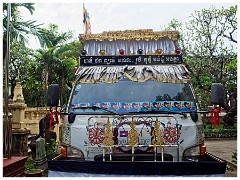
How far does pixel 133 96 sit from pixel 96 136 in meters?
0.96

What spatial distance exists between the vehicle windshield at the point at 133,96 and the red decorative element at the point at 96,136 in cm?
45

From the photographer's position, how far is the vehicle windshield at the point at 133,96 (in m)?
5.25

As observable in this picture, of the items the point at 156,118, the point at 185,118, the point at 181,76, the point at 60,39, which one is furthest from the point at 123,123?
the point at 60,39

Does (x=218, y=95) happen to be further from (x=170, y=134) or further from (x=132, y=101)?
(x=132, y=101)

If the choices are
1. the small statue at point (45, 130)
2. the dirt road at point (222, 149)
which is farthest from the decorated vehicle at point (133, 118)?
the small statue at point (45, 130)

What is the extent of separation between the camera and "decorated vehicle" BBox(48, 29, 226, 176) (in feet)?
13.6

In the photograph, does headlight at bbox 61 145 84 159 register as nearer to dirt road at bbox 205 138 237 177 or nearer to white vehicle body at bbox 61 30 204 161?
white vehicle body at bbox 61 30 204 161

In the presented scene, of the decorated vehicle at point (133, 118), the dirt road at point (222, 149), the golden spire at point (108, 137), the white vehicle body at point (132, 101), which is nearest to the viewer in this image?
the decorated vehicle at point (133, 118)

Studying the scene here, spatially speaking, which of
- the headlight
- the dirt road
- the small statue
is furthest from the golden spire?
the small statue

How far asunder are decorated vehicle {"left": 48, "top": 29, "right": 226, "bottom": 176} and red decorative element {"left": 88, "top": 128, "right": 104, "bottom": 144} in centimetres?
1

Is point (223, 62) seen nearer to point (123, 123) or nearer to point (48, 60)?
point (48, 60)

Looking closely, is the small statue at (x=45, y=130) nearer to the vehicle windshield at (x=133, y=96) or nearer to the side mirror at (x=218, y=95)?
the vehicle windshield at (x=133, y=96)

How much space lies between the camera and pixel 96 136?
480 cm

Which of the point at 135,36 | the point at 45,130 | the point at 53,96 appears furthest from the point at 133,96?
the point at 45,130
